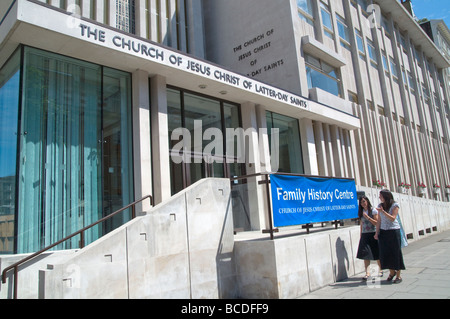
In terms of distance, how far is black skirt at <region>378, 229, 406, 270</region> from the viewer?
6758 mm

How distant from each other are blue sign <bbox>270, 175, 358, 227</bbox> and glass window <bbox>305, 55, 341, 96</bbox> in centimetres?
853

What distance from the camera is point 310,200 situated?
309 inches

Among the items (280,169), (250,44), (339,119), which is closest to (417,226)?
(339,119)

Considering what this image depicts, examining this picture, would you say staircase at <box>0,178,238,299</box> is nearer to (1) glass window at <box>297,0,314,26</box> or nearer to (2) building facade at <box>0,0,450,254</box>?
(2) building facade at <box>0,0,450,254</box>

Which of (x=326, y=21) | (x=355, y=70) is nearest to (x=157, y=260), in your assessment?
(x=326, y=21)

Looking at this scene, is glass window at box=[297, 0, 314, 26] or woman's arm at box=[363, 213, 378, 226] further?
glass window at box=[297, 0, 314, 26]

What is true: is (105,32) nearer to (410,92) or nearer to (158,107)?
(158,107)

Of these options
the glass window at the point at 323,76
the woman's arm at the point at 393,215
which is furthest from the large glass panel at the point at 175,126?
the glass window at the point at 323,76

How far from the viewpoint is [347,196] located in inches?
360

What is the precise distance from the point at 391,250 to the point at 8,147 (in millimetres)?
8570

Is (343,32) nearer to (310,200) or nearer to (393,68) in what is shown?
(393,68)

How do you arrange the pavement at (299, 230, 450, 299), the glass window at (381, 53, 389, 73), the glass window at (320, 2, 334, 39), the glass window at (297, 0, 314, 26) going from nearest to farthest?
1. the pavement at (299, 230, 450, 299)
2. the glass window at (297, 0, 314, 26)
3. the glass window at (320, 2, 334, 39)
4. the glass window at (381, 53, 389, 73)

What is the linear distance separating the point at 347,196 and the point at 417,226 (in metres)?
9.59

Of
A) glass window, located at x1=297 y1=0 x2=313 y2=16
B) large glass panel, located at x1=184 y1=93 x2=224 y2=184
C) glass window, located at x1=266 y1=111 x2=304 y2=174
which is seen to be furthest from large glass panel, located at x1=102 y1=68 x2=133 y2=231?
glass window, located at x1=297 y1=0 x2=313 y2=16
